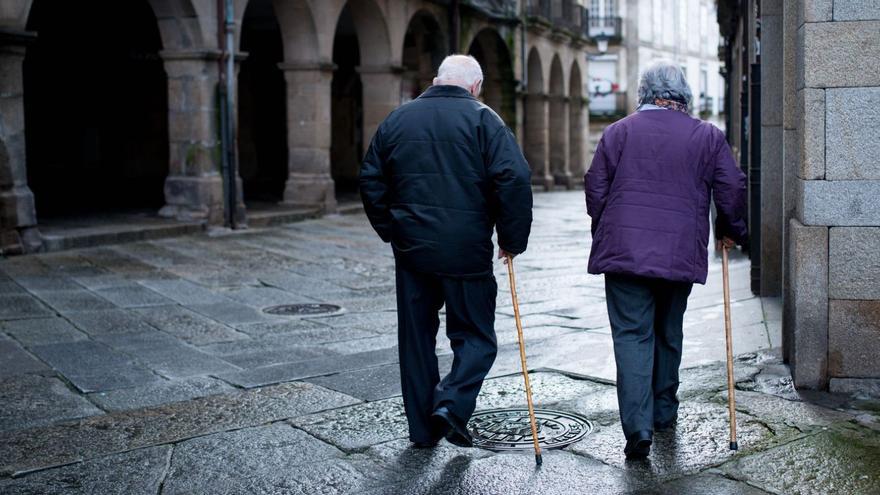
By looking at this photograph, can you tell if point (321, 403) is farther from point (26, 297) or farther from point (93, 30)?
point (93, 30)

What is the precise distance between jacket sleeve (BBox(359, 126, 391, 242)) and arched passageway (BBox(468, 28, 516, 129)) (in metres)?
23.3

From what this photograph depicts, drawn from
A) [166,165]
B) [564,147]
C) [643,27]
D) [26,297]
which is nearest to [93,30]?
[166,165]

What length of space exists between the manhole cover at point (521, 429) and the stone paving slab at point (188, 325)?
2.88m

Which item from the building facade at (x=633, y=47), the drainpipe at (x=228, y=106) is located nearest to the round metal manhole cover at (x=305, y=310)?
the drainpipe at (x=228, y=106)

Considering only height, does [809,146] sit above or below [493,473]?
above

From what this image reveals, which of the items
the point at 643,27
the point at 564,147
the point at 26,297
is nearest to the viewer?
the point at 26,297

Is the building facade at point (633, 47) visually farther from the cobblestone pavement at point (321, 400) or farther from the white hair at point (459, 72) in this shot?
the white hair at point (459, 72)

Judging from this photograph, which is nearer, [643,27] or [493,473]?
[493,473]

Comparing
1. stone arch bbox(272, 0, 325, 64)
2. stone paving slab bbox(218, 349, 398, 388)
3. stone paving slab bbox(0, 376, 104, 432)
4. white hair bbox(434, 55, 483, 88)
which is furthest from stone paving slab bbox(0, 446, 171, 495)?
stone arch bbox(272, 0, 325, 64)

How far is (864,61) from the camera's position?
215 inches

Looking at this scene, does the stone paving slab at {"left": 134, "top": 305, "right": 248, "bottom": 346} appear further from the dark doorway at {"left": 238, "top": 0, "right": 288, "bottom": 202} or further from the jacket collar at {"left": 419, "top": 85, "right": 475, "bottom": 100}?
the dark doorway at {"left": 238, "top": 0, "right": 288, "bottom": 202}

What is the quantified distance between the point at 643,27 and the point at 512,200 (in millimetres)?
47479

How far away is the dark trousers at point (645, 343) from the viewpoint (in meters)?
4.68

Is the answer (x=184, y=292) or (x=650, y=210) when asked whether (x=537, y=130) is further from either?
(x=650, y=210)
